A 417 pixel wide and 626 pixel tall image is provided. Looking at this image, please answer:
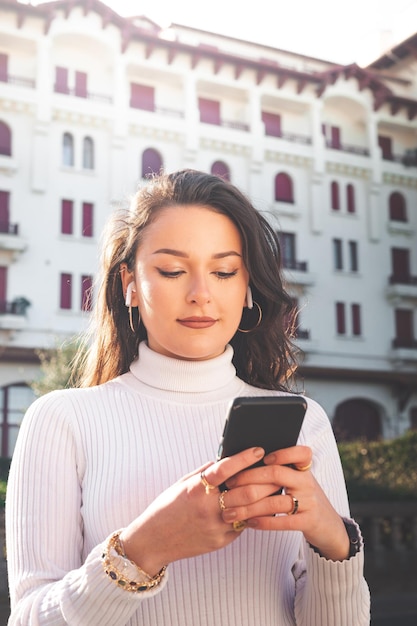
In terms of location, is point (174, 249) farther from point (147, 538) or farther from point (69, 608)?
point (69, 608)

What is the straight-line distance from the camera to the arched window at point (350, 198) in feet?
77.2

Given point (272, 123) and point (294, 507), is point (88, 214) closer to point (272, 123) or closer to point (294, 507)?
point (272, 123)

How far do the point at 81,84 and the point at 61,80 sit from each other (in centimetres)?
50

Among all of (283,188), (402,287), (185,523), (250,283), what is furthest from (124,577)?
(402,287)

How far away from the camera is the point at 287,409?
4.08ft

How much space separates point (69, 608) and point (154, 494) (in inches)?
11.0

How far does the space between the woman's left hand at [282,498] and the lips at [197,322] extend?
0.43 m

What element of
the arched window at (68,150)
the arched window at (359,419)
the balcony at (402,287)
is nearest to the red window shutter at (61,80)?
the arched window at (68,150)

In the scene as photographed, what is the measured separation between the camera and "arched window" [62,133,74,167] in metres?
19.9

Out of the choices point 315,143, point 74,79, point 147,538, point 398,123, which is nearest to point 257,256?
point 147,538

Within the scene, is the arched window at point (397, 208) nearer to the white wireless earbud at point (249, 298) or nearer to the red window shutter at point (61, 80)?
the red window shutter at point (61, 80)

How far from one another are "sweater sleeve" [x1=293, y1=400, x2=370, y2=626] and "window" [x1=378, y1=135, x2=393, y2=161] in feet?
76.5

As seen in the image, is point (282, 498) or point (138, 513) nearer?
point (282, 498)

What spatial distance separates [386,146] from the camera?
24.2m
